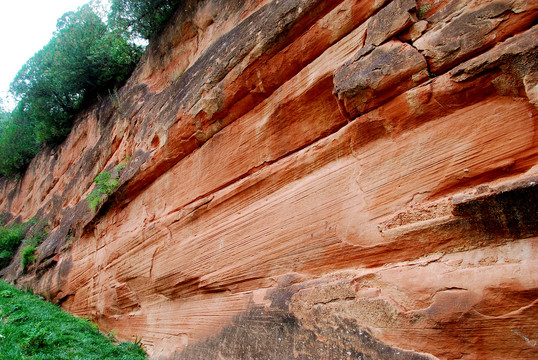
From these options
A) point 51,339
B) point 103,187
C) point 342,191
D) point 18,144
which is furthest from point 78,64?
point 342,191

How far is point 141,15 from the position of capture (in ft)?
29.7

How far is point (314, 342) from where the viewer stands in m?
3.13

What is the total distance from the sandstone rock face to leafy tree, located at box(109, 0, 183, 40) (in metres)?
2.60

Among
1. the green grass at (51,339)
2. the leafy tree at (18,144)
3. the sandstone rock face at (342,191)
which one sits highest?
the leafy tree at (18,144)

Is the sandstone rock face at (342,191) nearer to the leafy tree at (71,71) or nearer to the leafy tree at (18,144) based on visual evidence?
the leafy tree at (71,71)

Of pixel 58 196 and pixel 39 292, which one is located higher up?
pixel 58 196

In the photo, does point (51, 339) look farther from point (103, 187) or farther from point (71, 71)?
point (71, 71)

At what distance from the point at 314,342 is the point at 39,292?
30.7 feet

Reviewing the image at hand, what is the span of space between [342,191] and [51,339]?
4868 millimetres

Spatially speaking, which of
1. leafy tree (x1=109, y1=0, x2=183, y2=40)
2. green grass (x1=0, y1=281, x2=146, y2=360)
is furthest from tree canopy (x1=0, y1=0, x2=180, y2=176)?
green grass (x1=0, y1=281, x2=146, y2=360)

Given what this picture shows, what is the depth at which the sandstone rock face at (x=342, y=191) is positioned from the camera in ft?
8.52

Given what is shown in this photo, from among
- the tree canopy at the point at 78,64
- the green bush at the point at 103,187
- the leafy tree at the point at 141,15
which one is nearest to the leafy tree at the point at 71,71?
the tree canopy at the point at 78,64

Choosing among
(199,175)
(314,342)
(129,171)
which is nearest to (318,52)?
(199,175)

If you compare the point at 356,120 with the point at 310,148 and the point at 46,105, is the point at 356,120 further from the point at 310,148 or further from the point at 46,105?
the point at 46,105
